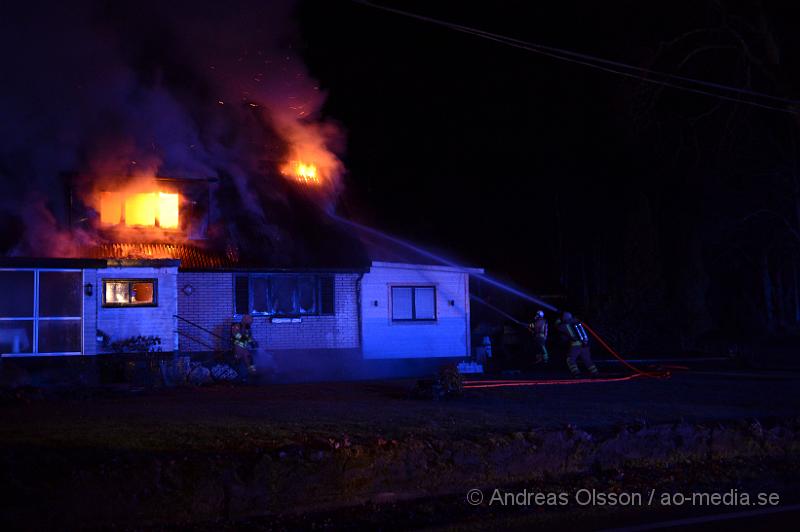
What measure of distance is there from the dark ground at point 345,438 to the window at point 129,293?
3670 mm

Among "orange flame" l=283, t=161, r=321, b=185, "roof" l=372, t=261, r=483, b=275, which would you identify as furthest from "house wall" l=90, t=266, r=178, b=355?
"orange flame" l=283, t=161, r=321, b=185

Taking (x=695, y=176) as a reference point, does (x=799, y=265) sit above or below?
below

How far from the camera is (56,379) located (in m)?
16.2

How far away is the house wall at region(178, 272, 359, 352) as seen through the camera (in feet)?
61.4

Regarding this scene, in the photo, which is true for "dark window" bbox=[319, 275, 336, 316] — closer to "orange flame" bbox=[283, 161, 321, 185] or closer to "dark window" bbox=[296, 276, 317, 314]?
"dark window" bbox=[296, 276, 317, 314]

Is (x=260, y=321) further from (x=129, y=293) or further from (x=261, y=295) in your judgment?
(x=129, y=293)

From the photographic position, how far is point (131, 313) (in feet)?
57.3

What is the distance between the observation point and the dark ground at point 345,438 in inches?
270

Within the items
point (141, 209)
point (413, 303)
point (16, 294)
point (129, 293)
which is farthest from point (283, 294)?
point (16, 294)

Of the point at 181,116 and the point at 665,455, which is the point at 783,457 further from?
the point at 181,116

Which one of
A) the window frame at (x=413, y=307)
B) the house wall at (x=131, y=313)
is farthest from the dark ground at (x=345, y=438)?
the window frame at (x=413, y=307)

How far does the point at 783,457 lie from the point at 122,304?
14.0 meters

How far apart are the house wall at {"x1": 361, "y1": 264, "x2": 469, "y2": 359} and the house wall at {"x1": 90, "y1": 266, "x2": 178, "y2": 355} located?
5.19 metres

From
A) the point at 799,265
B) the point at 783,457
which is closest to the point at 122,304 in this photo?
the point at 783,457
